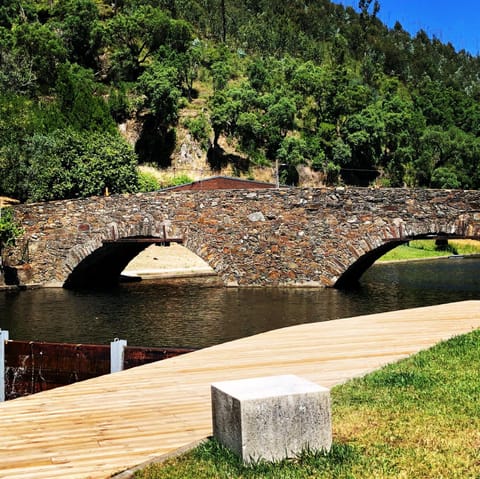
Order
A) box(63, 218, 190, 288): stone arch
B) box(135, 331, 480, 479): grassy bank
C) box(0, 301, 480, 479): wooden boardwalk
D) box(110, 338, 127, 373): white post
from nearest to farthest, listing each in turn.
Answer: box(135, 331, 480, 479): grassy bank
box(0, 301, 480, 479): wooden boardwalk
box(110, 338, 127, 373): white post
box(63, 218, 190, 288): stone arch

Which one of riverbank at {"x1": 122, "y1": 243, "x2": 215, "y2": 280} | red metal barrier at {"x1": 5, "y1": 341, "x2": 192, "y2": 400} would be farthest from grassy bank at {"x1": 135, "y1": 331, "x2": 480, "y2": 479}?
riverbank at {"x1": 122, "y1": 243, "x2": 215, "y2": 280}

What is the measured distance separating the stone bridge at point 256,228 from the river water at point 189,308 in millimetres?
952

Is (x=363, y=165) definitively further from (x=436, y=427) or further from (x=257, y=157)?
(x=436, y=427)

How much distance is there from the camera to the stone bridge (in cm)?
1988

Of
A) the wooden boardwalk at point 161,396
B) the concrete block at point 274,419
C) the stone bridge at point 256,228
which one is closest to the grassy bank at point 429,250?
the stone bridge at point 256,228

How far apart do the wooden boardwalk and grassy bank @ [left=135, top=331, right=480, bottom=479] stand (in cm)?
49

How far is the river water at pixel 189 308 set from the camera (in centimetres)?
1539

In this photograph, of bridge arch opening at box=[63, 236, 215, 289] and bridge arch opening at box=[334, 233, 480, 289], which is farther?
bridge arch opening at box=[63, 236, 215, 289]

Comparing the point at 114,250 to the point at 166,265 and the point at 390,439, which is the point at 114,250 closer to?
the point at 166,265

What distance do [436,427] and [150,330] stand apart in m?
11.9

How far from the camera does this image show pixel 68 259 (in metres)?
25.0

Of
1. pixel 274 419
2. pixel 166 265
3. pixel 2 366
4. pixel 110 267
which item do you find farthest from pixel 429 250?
pixel 274 419

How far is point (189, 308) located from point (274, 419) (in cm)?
1575

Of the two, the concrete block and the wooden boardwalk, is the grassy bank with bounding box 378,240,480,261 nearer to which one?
the wooden boardwalk
